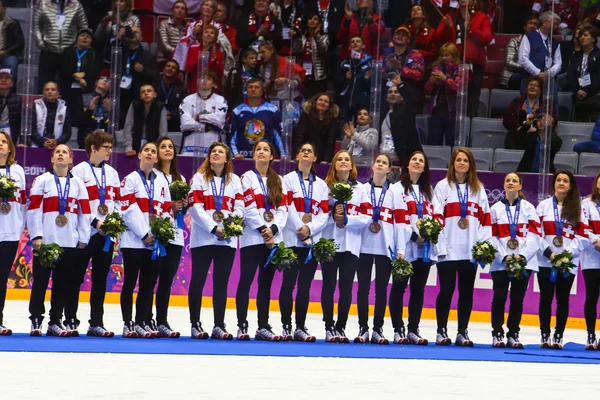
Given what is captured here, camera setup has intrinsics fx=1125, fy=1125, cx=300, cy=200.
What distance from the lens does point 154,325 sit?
959cm

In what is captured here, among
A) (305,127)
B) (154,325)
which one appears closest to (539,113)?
(305,127)

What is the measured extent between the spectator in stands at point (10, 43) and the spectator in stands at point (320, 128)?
3.48 meters

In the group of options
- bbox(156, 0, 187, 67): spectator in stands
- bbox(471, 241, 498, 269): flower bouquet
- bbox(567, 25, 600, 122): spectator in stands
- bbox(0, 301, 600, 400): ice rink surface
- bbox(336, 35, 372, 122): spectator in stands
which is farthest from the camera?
bbox(156, 0, 187, 67): spectator in stands

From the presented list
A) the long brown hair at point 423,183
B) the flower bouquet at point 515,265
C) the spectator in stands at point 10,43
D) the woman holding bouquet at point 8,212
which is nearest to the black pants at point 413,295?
the long brown hair at point 423,183

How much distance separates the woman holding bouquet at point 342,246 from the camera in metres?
9.78

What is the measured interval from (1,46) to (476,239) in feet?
21.7

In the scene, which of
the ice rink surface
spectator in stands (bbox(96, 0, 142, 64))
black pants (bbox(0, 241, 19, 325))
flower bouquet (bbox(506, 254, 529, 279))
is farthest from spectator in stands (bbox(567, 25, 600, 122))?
black pants (bbox(0, 241, 19, 325))

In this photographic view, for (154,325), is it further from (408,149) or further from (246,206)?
(408,149)

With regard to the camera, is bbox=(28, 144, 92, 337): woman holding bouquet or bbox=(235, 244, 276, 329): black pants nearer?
bbox=(28, 144, 92, 337): woman holding bouquet

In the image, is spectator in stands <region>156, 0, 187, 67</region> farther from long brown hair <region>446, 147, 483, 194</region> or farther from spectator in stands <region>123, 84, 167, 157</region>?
long brown hair <region>446, 147, 483, 194</region>

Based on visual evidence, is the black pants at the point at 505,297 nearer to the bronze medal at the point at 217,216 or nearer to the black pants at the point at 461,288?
the black pants at the point at 461,288

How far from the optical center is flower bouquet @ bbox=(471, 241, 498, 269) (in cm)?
977

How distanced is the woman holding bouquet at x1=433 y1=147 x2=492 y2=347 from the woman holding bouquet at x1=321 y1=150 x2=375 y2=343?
0.71 metres

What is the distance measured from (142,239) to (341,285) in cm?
179
